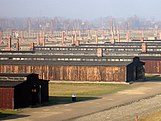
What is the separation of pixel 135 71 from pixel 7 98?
3655 centimetres

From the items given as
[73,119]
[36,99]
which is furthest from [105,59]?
[73,119]

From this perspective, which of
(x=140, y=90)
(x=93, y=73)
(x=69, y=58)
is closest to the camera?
(x=140, y=90)

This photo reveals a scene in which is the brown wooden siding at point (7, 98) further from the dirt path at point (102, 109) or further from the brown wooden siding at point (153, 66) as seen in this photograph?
the brown wooden siding at point (153, 66)

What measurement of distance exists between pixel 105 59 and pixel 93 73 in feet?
14.9

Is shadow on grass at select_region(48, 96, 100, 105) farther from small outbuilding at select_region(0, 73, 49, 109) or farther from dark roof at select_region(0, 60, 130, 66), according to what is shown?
dark roof at select_region(0, 60, 130, 66)

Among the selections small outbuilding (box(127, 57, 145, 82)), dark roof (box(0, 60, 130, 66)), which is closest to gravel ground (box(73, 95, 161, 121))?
small outbuilding (box(127, 57, 145, 82))

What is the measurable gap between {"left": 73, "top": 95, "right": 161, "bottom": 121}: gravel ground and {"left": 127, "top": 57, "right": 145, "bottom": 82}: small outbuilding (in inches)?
880

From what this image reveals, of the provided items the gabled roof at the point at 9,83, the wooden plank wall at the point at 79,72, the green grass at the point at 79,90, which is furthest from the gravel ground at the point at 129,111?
the wooden plank wall at the point at 79,72

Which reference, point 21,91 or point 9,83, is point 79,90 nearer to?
point 21,91

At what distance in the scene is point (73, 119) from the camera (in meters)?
43.8

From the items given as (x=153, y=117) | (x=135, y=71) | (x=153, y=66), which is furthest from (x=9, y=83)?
(x=153, y=66)

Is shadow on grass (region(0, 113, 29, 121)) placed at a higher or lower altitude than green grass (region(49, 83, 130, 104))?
lower

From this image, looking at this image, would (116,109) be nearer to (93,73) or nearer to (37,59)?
(93,73)

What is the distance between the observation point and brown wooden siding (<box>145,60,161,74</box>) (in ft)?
308
